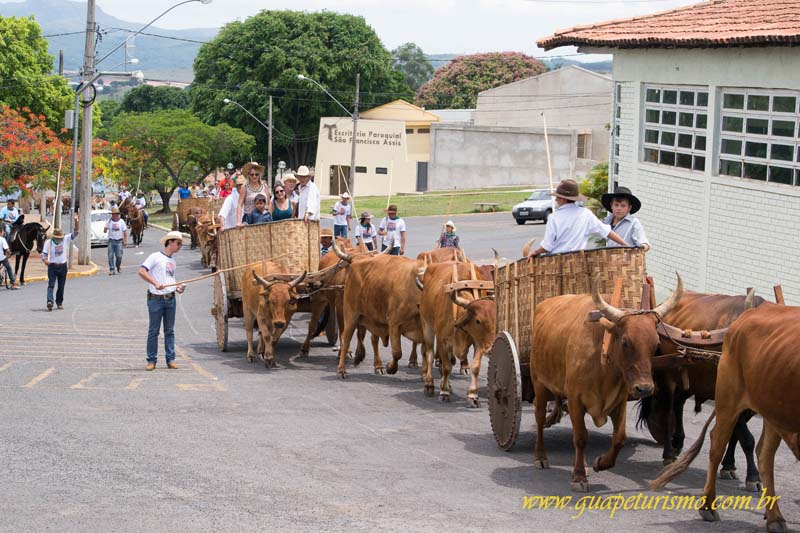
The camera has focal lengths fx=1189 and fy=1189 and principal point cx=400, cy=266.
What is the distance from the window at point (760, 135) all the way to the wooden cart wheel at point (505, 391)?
7.81 meters

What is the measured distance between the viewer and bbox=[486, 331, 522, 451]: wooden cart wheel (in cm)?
1088

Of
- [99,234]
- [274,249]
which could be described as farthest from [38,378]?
[99,234]

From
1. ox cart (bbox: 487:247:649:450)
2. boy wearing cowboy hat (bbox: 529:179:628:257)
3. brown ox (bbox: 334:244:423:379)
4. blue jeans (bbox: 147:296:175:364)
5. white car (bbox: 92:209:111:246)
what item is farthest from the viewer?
white car (bbox: 92:209:111:246)

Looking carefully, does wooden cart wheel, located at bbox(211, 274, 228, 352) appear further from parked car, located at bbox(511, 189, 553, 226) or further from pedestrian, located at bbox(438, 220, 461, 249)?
parked car, located at bbox(511, 189, 553, 226)

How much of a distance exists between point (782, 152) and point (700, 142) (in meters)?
2.44

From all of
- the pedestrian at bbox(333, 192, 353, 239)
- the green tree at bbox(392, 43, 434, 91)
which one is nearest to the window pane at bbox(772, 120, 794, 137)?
the pedestrian at bbox(333, 192, 353, 239)

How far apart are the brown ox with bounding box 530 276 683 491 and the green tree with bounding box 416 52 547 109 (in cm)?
8205

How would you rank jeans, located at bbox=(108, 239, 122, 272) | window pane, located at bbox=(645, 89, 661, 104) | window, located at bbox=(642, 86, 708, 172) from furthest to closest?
jeans, located at bbox=(108, 239, 122, 272) → window pane, located at bbox=(645, 89, 661, 104) → window, located at bbox=(642, 86, 708, 172)

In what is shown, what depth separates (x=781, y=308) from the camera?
28.6 ft

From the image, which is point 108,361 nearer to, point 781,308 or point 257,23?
point 781,308

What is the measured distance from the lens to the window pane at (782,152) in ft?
56.8

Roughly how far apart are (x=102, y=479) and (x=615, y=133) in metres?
15.4

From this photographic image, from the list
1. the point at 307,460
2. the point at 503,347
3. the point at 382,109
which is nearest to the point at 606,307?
the point at 503,347

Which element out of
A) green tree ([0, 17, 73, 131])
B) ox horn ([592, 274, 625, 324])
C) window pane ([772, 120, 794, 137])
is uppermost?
green tree ([0, 17, 73, 131])
